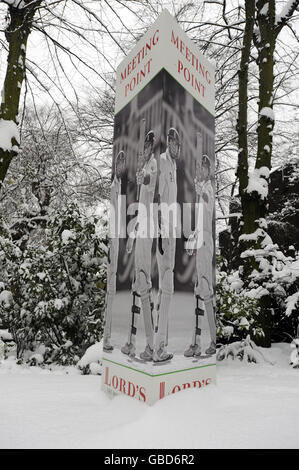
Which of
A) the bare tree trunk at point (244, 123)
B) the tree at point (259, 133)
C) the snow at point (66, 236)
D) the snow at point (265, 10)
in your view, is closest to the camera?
the snow at point (66, 236)

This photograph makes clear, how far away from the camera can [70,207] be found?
5.73m

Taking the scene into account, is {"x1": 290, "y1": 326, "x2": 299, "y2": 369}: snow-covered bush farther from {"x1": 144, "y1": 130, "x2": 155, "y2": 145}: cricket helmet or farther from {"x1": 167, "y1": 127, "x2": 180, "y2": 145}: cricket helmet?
{"x1": 144, "y1": 130, "x2": 155, "y2": 145}: cricket helmet

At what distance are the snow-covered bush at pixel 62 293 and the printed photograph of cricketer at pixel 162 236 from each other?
2158 millimetres

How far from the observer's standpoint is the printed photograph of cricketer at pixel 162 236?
2.64 meters

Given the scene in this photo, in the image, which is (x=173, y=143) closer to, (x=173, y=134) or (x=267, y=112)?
(x=173, y=134)

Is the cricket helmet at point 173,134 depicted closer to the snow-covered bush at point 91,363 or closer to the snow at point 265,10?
the snow-covered bush at point 91,363

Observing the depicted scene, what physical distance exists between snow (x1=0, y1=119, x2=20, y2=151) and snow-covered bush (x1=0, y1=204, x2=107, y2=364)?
1279 mm

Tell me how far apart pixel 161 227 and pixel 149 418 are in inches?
49.9

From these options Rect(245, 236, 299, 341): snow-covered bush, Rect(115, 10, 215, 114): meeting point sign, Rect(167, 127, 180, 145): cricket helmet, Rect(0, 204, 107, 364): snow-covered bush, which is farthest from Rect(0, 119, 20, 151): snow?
Rect(245, 236, 299, 341): snow-covered bush

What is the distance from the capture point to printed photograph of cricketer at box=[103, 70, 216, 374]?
2643 mm

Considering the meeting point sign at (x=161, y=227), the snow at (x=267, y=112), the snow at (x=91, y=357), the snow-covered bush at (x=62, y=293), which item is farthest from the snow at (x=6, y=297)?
the snow at (x=267, y=112)

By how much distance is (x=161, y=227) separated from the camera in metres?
2.65

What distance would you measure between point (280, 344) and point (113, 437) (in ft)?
15.1

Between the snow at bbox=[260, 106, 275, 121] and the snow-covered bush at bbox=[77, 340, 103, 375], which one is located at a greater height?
the snow at bbox=[260, 106, 275, 121]
